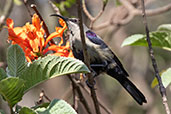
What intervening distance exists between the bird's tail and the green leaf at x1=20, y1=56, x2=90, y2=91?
1.78 metres

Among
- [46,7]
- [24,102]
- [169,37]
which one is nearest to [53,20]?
[46,7]

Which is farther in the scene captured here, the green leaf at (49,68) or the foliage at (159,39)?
the foliage at (159,39)

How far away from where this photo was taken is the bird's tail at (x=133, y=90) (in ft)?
11.7

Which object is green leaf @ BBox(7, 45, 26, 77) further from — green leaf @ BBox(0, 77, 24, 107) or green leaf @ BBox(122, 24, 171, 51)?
green leaf @ BBox(122, 24, 171, 51)

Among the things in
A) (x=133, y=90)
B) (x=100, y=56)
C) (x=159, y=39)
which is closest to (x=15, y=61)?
(x=159, y=39)

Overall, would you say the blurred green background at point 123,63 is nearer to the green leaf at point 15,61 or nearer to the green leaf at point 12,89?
the green leaf at point 15,61

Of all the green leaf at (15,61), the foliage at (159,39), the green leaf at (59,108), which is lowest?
the green leaf at (59,108)

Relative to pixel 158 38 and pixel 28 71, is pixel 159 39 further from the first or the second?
pixel 28 71

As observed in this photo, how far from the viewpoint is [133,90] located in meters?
3.75

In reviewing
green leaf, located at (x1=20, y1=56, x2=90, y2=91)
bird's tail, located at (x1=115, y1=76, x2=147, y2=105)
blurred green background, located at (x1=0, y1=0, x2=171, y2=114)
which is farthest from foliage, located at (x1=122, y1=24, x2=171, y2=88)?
blurred green background, located at (x1=0, y1=0, x2=171, y2=114)

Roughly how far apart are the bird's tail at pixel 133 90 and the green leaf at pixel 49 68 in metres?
1.78

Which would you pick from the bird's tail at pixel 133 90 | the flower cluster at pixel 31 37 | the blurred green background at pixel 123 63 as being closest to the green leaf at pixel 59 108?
the flower cluster at pixel 31 37

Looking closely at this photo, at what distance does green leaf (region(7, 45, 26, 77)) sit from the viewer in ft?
6.77

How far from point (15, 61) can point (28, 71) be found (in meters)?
0.14
